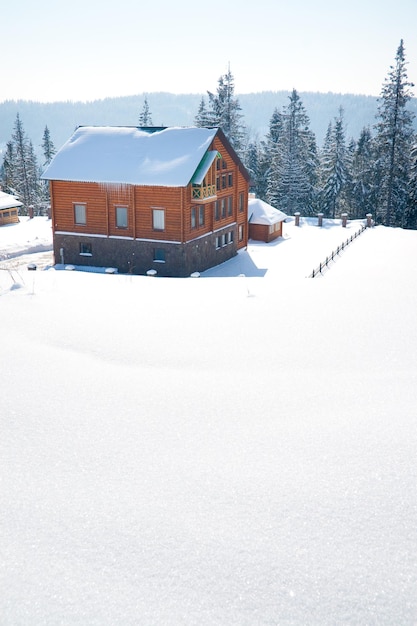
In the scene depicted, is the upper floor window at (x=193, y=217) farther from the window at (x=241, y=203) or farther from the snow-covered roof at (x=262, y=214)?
the snow-covered roof at (x=262, y=214)

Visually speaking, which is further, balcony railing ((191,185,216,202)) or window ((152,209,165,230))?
window ((152,209,165,230))

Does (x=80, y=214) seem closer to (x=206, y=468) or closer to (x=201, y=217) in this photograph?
(x=201, y=217)

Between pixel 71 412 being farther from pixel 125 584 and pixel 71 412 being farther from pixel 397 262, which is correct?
pixel 397 262

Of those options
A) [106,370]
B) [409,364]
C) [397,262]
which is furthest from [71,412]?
[397,262]

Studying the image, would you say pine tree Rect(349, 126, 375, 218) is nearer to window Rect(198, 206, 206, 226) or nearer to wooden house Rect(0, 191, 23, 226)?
window Rect(198, 206, 206, 226)

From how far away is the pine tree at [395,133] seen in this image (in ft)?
160

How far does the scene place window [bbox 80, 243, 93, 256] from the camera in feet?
109

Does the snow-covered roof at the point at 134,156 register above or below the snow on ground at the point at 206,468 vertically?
above

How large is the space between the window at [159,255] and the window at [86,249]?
4.36m

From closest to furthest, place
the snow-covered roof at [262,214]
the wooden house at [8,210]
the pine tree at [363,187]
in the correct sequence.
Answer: the snow-covered roof at [262,214]
the wooden house at [8,210]
the pine tree at [363,187]

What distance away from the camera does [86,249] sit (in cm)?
3359

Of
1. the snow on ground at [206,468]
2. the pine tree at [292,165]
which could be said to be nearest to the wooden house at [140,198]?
the snow on ground at [206,468]

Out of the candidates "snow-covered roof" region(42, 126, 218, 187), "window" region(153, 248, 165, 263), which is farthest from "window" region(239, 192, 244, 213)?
"window" region(153, 248, 165, 263)

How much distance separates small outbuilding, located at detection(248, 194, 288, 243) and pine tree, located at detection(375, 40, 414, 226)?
42.8ft
